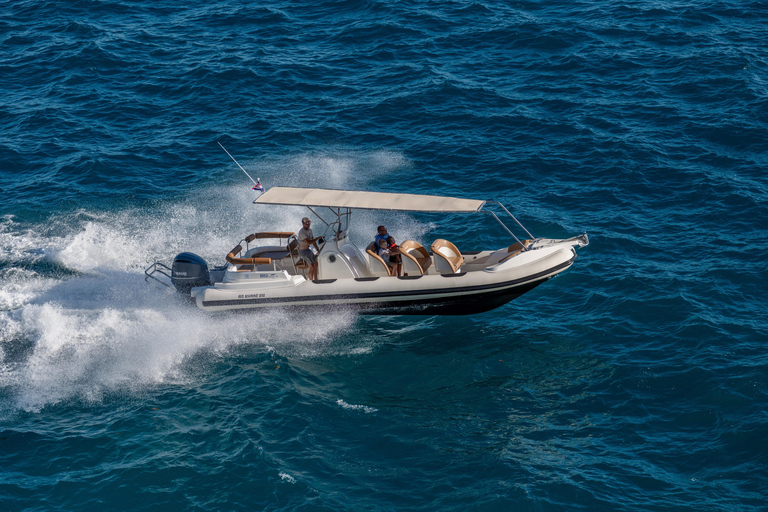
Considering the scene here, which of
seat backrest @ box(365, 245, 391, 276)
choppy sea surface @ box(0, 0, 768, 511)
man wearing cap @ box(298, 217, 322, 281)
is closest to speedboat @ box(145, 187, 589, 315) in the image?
seat backrest @ box(365, 245, 391, 276)

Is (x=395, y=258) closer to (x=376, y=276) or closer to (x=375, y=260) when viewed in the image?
(x=375, y=260)

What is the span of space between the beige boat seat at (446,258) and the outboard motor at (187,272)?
6.19 metres

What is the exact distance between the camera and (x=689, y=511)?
14.2 meters

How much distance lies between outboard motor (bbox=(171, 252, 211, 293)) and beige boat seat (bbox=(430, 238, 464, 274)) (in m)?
6.19

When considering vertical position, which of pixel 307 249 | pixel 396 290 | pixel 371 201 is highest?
pixel 371 201

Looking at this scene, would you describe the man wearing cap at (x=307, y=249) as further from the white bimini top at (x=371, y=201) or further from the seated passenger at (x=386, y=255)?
the seated passenger at (x=386, y=255)

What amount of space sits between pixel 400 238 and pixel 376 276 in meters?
4.42

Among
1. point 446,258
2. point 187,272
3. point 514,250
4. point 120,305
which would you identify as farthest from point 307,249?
point 514,250

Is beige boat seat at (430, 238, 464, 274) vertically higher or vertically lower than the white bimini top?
lower

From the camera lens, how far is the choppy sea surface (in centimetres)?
1545

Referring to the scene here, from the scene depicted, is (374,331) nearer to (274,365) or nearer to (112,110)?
(274,365)

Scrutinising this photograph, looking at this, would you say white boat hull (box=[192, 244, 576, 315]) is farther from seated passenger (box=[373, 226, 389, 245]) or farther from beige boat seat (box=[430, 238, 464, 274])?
seated passenger (box=[373, 226, 389, 245])

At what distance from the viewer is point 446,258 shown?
1992 centimetres

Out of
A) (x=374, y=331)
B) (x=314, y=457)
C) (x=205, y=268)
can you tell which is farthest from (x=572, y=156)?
(x=314, y=457)
